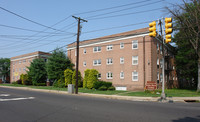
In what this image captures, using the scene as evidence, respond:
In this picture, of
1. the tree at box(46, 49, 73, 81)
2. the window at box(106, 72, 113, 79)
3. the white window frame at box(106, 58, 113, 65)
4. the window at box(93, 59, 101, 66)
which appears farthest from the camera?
the tree at box(46, 49, 73, 81)

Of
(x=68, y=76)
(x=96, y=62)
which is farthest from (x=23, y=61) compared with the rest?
(x=96, y=62)

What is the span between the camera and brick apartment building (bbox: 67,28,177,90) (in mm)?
27203

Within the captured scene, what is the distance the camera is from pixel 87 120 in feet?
23.4

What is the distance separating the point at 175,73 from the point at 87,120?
38.8 meters

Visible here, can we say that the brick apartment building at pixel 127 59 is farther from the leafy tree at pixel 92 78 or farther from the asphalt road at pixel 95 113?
the asphalt road at pixel 95 113

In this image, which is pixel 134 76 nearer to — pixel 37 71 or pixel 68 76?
pixel 68 76

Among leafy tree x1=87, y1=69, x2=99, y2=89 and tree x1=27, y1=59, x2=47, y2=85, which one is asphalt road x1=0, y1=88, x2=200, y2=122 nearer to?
leafy tree x1=87, y1=69, x2=99, y2=89

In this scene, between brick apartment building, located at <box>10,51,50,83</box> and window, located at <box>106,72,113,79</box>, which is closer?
window, located at <box>106,72,113,79</box>

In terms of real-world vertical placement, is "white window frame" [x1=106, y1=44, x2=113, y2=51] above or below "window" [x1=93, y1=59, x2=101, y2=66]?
above

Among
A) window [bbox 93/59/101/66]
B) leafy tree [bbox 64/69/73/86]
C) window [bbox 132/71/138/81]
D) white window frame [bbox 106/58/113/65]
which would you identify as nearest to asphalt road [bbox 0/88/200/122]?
window [bbox 132/71/138/81]

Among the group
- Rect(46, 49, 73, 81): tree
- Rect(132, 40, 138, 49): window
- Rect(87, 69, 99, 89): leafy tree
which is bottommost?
Rect(87, 69, 99, 89): leafy tree

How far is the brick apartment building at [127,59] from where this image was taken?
89.2ft

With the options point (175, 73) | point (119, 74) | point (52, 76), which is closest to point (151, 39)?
point (119, 74)

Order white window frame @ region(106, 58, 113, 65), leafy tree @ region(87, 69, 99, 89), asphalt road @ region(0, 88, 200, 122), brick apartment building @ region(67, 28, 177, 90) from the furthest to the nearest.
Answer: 1. white window frame @ region(106, 58, 113, 65)
2. leafy tree @ region(87, 69, 99, 89)
3. brick apartment building @ region(67, 28, 177, 90)
4. asphalt road @ region(0, 88, 200, 122)
